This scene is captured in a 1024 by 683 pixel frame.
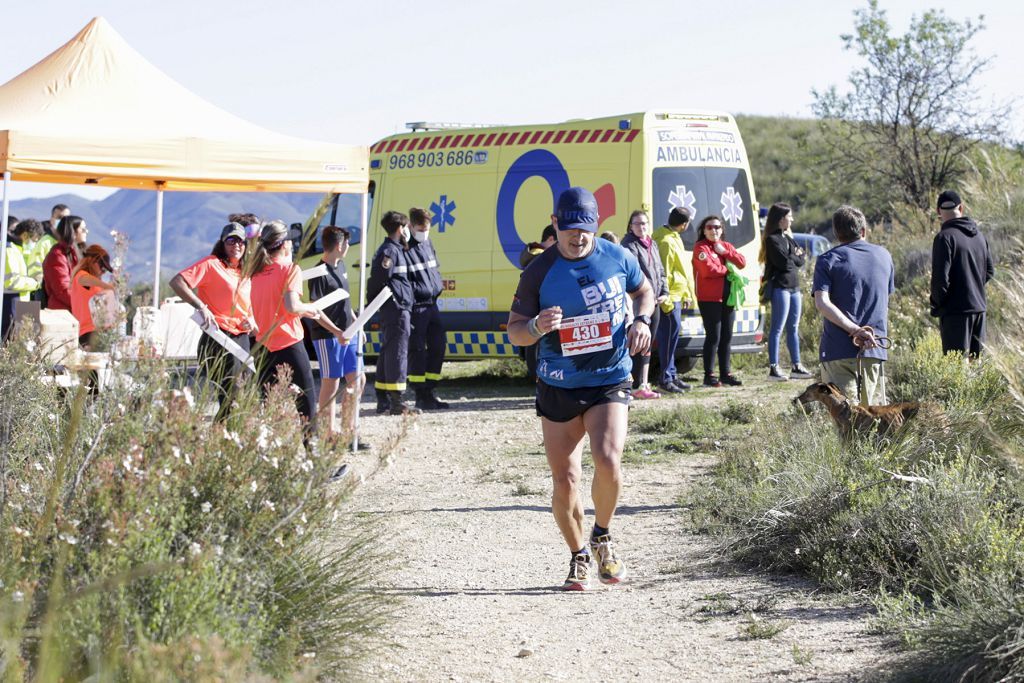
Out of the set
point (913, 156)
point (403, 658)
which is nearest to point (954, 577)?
point (403, 658)

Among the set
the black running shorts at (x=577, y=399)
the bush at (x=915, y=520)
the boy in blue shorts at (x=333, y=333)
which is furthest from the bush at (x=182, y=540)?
the boy in blue shorts at (x=333, y=333)

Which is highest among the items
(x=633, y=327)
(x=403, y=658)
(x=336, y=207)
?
(x=336, y=207)

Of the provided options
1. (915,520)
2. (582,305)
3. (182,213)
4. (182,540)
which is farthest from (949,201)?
(182,213)

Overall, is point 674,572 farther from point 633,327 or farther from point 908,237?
point 908,237

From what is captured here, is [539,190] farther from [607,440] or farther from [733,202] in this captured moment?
[607,440]

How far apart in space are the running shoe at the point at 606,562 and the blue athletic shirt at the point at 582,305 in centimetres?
79

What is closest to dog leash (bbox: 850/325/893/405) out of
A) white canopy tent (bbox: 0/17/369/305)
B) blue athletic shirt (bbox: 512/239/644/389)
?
blue athletic shirt (bbox: 512/239/644/389)

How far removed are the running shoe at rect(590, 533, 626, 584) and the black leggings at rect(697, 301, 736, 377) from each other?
7.69 meters

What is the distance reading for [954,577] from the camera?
17.7ft

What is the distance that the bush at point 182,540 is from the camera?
3600 millimetres

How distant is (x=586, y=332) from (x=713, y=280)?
780 centimetres

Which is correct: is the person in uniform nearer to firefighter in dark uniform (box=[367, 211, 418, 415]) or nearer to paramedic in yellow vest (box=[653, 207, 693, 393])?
firefighter in dark uniform (box=[367, 211, 418, 415])

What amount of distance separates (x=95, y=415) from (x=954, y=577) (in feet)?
11.2

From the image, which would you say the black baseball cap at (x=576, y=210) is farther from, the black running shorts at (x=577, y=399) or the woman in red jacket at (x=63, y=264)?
the woman in red jacket at (x=63, y=264)
